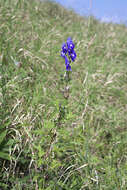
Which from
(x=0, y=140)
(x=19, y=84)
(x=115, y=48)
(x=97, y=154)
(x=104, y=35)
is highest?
(x=104, y=35)

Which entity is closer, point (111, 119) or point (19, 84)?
point (19, 84)

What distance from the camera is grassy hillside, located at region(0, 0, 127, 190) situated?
1.65 m

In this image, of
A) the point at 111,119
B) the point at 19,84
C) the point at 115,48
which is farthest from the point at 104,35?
the point at 19,84

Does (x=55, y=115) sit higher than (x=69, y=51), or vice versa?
(x=69, y=51)

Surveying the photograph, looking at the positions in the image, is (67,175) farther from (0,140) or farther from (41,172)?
(0,140)

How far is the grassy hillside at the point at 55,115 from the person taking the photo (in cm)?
165

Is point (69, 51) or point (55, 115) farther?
point (55, 115)

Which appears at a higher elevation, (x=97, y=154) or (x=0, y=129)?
(x=0, y=129)

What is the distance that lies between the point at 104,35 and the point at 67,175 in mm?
4356

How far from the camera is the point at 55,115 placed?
185 centimetres

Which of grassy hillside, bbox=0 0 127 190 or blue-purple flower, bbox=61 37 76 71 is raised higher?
blue-purple flower, bbox=61 37 76 71

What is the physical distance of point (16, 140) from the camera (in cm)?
175

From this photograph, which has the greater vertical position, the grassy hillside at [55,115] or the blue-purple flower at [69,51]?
the blue-purple flower at [69,51]

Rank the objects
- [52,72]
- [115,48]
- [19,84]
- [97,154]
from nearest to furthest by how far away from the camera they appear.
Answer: [97,154], [19,84], [52,72], [115,48]
